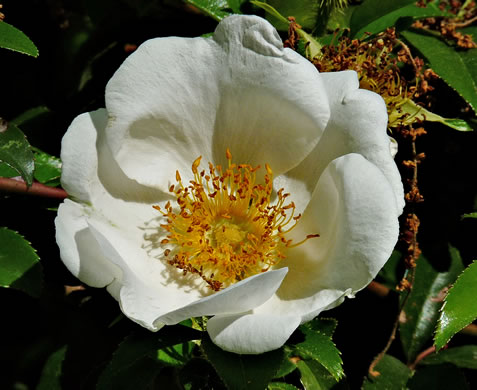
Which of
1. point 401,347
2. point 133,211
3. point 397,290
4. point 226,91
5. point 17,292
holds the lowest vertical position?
point 17,292

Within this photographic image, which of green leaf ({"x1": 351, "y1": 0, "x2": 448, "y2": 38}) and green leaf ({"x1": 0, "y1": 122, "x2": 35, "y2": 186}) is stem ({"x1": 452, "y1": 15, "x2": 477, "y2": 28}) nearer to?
green leaf ({"x1": 351, "y1": 0, "x2": 448, "y2": 38})

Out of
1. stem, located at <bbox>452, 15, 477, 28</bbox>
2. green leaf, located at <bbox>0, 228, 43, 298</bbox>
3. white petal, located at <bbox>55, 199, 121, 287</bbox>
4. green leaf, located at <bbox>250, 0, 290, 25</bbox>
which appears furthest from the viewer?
stem, located at <bbox>452, 15, 477, 28</bbox>

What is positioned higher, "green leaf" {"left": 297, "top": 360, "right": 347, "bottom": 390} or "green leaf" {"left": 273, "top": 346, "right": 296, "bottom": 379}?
"green leaf" {"left": 273, "top": 346, "right": 296, "bottom": 379}

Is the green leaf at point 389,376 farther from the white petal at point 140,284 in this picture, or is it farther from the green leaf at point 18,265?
the green leaf at point 18,265

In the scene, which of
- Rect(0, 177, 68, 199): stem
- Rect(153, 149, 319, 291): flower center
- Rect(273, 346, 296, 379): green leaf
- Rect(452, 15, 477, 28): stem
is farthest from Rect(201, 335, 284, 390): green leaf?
Rect(452, 15, 477, 28): stem

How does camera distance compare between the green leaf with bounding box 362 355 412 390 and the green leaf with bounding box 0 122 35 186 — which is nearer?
the green leaf with bounding box 0 122 35 186

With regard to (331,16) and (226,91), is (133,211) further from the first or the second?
(331,16)

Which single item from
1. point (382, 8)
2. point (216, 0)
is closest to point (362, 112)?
point (382, 8)
